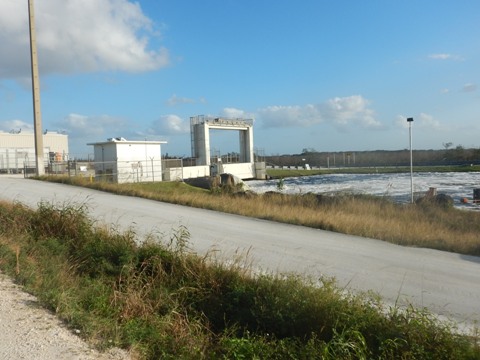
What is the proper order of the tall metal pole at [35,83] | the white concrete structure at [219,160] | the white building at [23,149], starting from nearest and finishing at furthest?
the tall metal pole at [35,83] < the white building at [23,149] < the white concrete structure at [219,160]

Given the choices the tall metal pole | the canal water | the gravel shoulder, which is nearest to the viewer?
the gravel shoulder

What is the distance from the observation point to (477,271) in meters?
8.85

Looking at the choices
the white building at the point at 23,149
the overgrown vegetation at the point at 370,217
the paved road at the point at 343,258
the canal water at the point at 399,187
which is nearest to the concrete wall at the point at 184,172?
the canal water at the point at 399,187

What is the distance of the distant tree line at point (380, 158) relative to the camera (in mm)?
87312

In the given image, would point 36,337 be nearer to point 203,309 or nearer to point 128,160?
point 203,309

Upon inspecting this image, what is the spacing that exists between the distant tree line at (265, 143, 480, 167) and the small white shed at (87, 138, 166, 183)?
5809 cm

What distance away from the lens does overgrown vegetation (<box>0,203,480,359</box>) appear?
5238mm

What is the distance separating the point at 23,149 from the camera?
210 ft

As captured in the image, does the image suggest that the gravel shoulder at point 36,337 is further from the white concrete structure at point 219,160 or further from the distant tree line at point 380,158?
the distant tree line at point 380,158

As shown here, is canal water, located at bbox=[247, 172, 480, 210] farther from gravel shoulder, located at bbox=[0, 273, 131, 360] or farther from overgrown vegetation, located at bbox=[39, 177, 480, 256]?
gravel shoulder, located at bbox=[0, 273, 131, 360]

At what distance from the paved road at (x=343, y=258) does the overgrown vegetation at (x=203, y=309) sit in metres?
1.10

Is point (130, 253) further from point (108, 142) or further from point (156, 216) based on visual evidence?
point (108, 142)

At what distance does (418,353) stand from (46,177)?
29.9 m

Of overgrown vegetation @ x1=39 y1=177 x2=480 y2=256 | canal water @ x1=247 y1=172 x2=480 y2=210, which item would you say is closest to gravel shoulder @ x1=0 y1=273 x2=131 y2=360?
overgrown vegetation @ x1=39 y1=177 x2=480 y2=256
